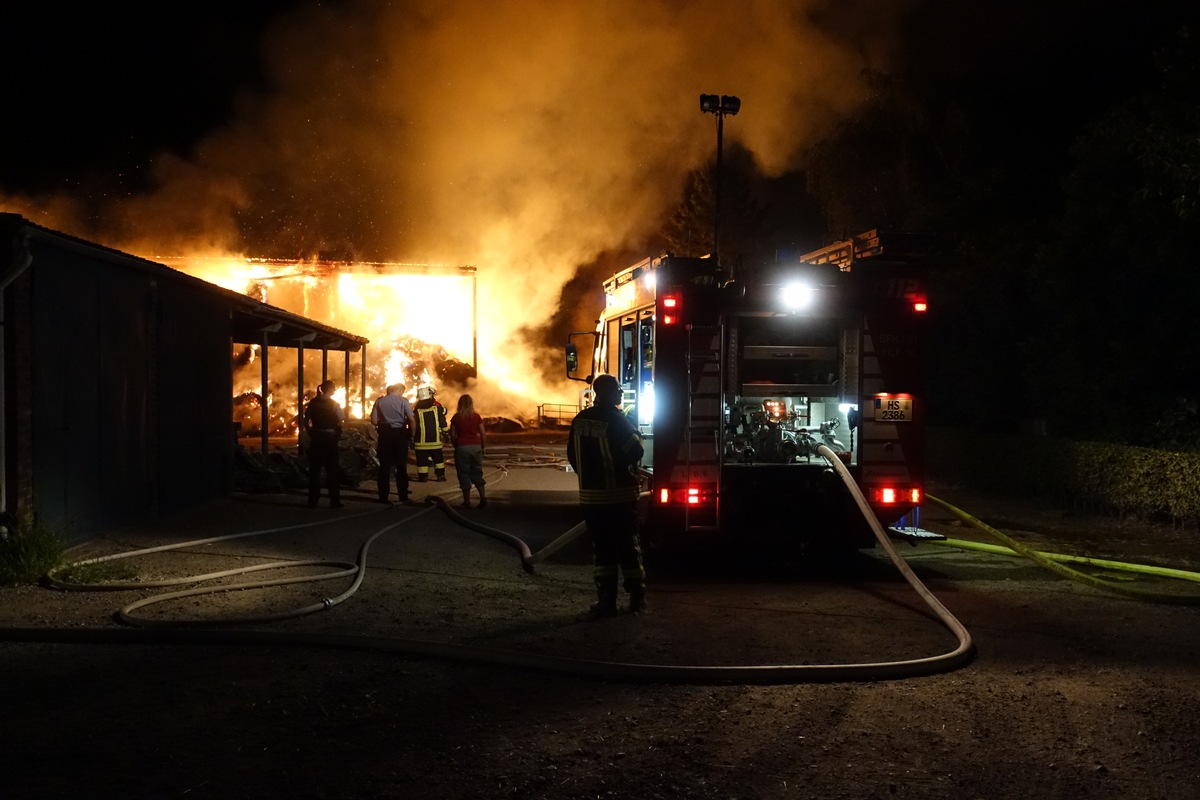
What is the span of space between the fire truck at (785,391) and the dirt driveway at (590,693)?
23.5 inches

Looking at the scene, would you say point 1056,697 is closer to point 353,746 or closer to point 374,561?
Answer: point 353,746

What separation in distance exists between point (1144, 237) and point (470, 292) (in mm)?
29586

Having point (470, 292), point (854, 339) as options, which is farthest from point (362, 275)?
point (854, 339)

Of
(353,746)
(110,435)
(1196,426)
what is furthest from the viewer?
(1196,426)

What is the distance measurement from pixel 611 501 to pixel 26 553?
4.78 m

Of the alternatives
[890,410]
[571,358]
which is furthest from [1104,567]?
[571,358]

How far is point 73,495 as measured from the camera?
32.4 feet

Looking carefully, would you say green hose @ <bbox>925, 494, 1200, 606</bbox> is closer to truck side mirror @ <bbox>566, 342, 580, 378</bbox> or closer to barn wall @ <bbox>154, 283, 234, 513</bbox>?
truck side mirror @ <bbox>566, 342, 580, 378</bbox>

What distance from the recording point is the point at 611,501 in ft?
23.5

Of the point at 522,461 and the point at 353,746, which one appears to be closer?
the point at 353,746

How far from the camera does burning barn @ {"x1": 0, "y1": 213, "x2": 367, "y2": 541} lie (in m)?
8.88

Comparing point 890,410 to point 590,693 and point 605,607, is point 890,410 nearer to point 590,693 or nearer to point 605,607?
point 605,607

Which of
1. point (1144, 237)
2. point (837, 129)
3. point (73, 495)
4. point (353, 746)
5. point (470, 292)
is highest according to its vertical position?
point (837, 129)

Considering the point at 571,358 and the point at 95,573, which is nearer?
the point at 95,573
